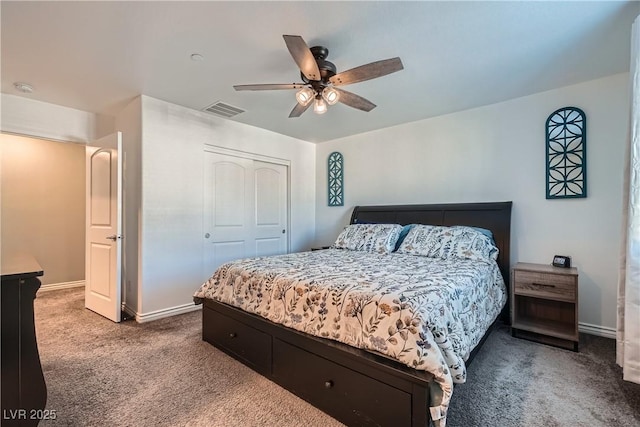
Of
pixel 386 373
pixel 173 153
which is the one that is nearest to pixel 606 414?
pixel 386 373

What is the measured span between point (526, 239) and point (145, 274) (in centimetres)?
412

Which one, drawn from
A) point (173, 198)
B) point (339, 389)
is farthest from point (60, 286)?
point (339, 389)

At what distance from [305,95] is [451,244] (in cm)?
202

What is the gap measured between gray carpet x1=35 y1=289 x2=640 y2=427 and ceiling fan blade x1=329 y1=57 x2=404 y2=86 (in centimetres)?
219

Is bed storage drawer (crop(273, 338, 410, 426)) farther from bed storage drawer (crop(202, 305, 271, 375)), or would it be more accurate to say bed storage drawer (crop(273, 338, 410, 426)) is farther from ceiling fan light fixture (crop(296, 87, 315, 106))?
ceiling fan light fixture (crop(296, 87, 315, 106))

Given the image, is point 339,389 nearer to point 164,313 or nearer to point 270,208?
point 164,313

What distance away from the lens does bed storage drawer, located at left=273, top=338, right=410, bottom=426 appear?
1484 mm

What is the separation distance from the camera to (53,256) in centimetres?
458

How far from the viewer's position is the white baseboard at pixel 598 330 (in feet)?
8.99

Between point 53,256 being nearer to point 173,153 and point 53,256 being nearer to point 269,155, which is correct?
point 173,153

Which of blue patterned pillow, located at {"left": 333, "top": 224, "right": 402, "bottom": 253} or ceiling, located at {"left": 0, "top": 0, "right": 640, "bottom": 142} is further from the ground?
ceiling, located at {"left": 0, "top": 0, "right": 640, "bottom": 142}

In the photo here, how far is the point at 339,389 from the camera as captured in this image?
5.53 ft

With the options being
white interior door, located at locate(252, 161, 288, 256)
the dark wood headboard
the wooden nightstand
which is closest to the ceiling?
the dark wood headboard

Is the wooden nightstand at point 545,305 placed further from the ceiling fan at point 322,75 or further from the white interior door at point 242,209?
the white interior door at point 242,209
